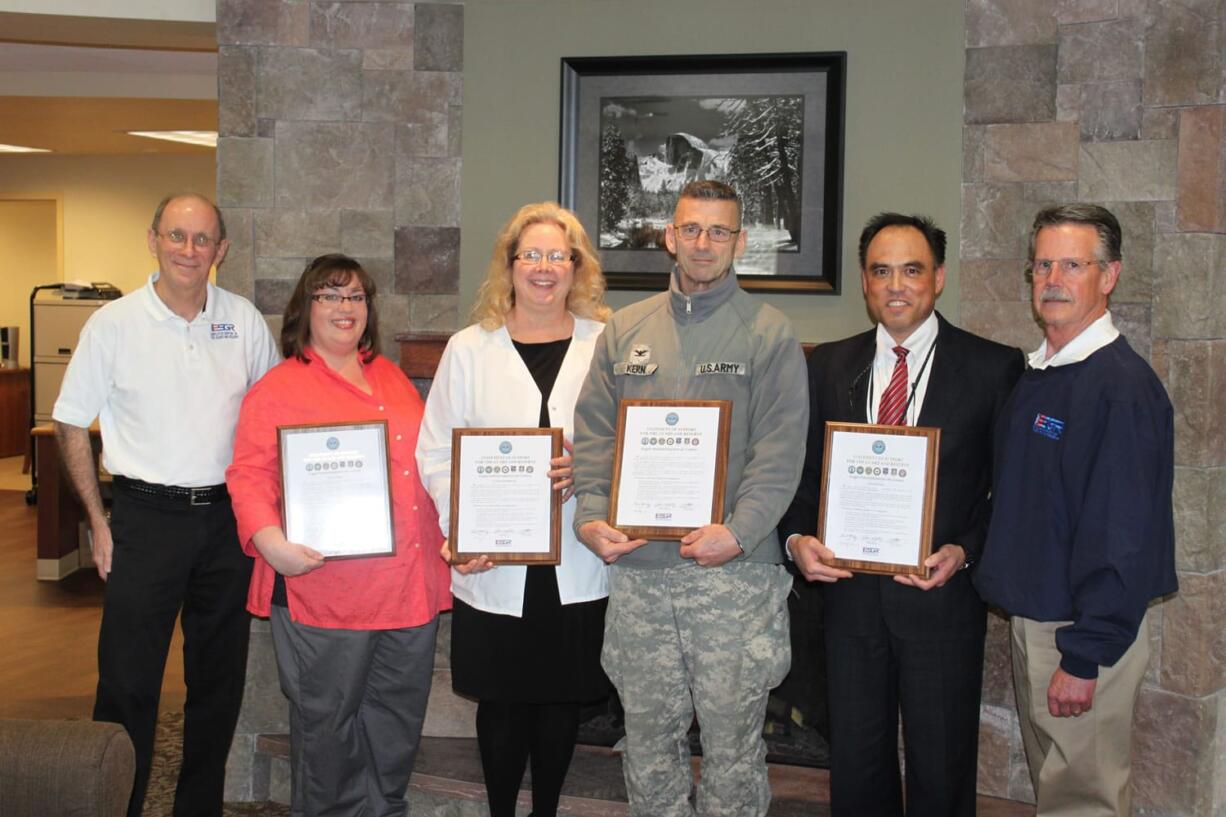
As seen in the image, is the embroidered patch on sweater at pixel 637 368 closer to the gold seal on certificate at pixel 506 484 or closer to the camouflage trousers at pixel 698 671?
the gold seal on certificate at pixel 506 484

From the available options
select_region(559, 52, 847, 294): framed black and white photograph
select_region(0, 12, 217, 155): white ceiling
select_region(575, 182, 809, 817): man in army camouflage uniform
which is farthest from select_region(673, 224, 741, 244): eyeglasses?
select_region(0, 12, 217, 155): white ceiling

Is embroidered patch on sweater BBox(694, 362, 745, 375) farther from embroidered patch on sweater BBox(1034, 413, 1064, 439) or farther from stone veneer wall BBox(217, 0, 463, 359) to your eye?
stone veneer wall BBox(217, 0, 463, 359)

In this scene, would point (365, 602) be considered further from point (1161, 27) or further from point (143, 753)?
point (1161, 27)

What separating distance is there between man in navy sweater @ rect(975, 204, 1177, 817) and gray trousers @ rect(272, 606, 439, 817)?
1.40 m

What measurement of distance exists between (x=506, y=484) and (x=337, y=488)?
41cm

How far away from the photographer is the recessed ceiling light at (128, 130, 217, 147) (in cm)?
928

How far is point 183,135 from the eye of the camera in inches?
377

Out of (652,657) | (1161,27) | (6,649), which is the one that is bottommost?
(6,649)

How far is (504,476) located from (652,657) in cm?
53

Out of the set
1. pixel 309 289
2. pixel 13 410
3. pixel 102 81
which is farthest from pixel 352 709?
pixel 13 410

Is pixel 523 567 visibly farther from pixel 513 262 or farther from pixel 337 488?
pixel 513 262

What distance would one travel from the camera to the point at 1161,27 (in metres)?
3.06

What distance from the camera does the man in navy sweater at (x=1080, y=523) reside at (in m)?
2.20

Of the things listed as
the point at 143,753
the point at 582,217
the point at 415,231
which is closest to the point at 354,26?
the point at 415,231
